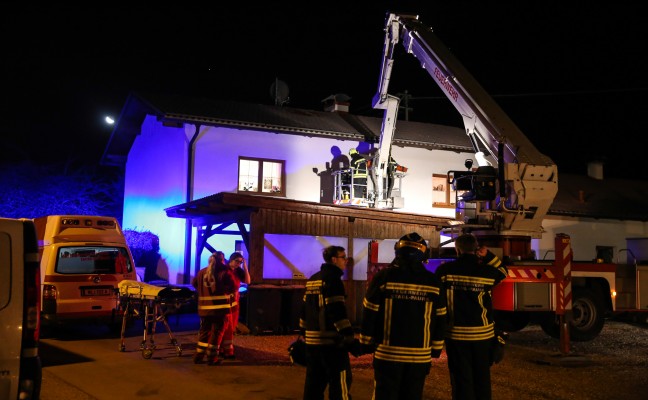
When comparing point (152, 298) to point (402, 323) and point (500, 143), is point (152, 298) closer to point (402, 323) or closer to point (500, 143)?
point (402, 323)

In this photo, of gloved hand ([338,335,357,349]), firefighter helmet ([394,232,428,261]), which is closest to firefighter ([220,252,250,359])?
gloved hand ([338,335,357,349])

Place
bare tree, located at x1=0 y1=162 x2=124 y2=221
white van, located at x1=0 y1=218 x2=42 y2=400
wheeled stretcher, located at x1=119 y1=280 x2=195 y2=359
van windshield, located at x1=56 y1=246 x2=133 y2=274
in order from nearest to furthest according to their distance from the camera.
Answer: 1. white van, located at x1=0 y1=218 x2=42 y2=400
2. wheeled stretcher, located at x1=119 y1=280 x2=195 y2=359
3. van windshield, located at x1=56 y1=246 x2=133 y2=274
4. bare tree, located at x1=0 y1=162 x2=124 y2=221

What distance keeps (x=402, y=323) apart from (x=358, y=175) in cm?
1599

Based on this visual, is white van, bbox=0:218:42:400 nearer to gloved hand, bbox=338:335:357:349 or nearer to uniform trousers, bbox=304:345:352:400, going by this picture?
uniform trousers, bbox=304:345:352:400

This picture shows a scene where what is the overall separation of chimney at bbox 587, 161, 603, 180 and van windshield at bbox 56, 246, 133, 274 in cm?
2535

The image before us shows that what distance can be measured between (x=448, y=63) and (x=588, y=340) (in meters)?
6.63

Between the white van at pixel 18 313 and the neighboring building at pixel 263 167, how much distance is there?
992 cm

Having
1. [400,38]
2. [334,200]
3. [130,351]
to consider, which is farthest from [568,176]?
[130,351]

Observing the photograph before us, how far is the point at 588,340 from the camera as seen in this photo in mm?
13625

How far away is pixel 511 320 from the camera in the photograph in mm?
14008

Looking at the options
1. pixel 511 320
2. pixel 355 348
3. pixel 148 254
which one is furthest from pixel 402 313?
pixel 148 254

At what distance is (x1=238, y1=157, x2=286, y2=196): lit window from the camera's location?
2106cm

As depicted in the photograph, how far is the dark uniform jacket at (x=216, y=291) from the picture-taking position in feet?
34.9

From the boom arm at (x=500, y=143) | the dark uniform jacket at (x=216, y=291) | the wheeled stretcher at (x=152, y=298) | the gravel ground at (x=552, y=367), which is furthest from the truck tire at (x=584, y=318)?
the wheeled stretcher at (x=152, y=298)
